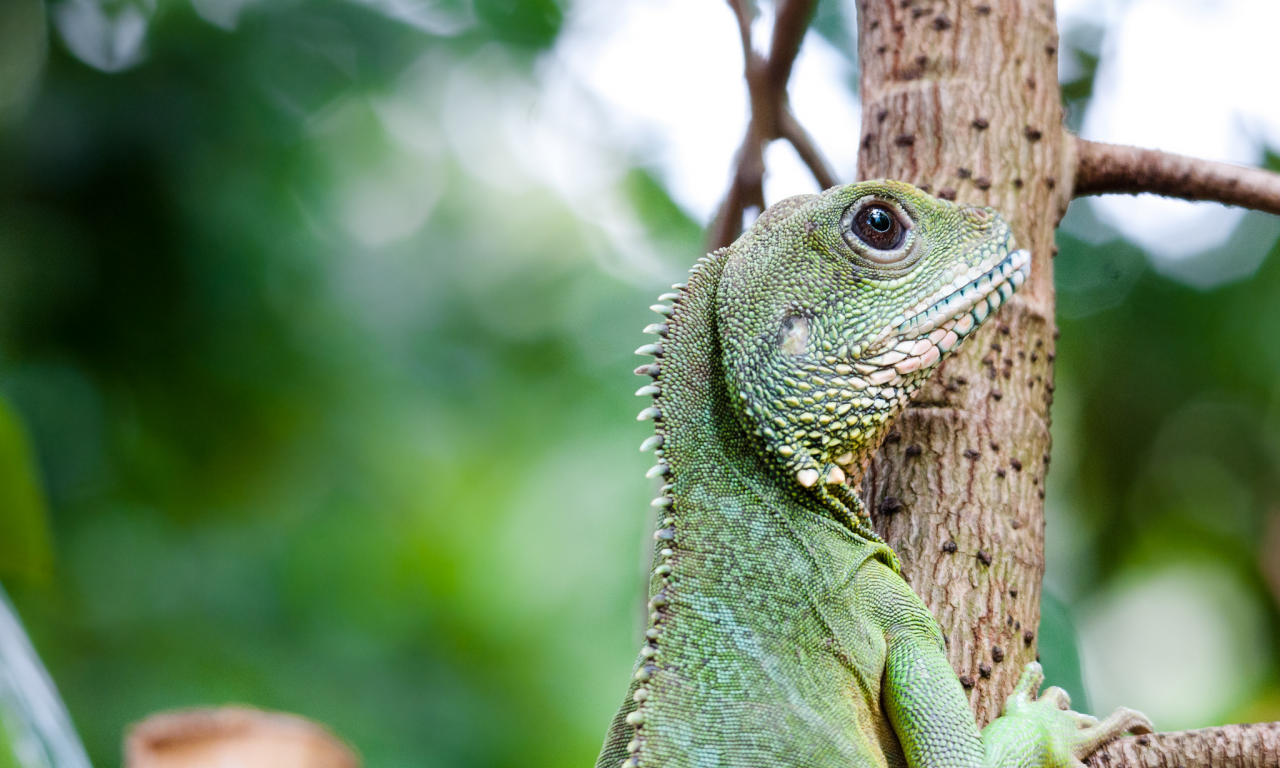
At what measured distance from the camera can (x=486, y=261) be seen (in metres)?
11.7

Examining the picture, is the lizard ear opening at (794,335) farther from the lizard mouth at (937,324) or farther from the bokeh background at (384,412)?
the bokeh background at (384,412)

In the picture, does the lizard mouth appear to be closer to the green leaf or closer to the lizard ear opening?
the lizard ear opening

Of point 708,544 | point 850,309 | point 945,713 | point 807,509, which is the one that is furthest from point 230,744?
point 850,309

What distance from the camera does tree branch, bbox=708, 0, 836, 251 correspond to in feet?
12.7

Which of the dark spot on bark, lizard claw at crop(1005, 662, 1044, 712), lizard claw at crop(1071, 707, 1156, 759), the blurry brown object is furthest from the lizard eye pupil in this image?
the blurry brown object

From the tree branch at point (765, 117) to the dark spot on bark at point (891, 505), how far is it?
1374 mm

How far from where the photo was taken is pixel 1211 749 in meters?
2.43

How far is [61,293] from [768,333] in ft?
31.2

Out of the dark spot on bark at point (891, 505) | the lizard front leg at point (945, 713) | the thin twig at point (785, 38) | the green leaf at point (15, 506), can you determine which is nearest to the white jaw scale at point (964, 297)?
the dark spot on bark at point (891, 505)

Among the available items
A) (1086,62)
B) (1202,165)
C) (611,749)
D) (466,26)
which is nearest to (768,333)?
(611,749)

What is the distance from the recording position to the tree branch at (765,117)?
3.87 meters

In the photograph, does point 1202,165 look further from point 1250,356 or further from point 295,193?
point 295,193

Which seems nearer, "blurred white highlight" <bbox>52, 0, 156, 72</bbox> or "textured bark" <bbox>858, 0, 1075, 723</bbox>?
"textured bark" <bbox>858, 0, 1075, 723</bbox>

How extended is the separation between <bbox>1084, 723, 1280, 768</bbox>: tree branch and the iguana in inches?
5.4
